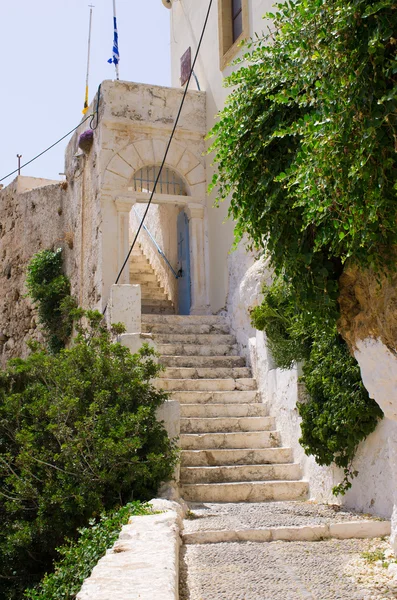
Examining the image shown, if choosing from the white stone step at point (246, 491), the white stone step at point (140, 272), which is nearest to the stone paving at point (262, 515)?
the white stone step at point (246, 491)

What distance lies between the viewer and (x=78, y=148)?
44.0ft

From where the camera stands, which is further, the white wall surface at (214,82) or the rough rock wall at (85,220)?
the rough rock wall at (85,220)

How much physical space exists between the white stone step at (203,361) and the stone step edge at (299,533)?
168 inches

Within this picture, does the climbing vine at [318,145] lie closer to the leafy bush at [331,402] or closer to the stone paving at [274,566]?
the stone paving at [274,566]

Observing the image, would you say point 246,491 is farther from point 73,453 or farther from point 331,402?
point 73,453

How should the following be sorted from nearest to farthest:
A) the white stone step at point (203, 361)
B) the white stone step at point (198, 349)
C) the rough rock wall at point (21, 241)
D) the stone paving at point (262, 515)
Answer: the stone paving at point (262, 515) → the white stone step at point (203, 361) → the white stone step at point (198, 349) → the rough rock wall at point (21, 241)

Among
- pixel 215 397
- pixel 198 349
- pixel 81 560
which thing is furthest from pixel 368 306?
pixel 198 349

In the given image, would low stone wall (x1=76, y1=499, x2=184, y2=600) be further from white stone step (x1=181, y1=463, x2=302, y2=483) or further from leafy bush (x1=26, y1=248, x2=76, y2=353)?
leafy bush (x1=26, y1=248, x2=76, y2=353)

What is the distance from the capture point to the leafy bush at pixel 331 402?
6.38 meters

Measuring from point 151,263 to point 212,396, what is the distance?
24.9 feet

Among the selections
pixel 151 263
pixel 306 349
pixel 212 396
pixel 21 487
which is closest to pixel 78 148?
pixel 151 263

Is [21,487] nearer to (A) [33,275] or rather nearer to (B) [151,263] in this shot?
(A) [33,275]

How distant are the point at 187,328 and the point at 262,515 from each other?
497cm

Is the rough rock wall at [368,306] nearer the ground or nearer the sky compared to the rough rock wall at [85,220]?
nearer the ground
